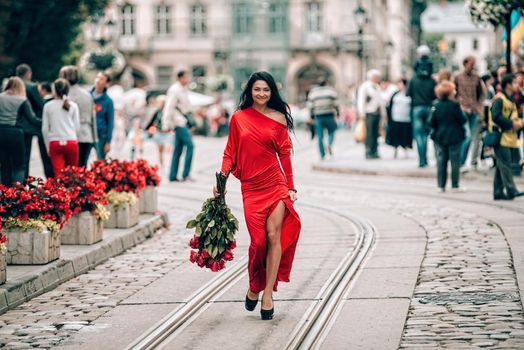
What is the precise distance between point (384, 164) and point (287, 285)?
14.3 meters

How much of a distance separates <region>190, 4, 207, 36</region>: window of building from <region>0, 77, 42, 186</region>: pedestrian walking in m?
59.4

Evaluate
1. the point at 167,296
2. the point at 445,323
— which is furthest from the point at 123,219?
the point at 445,323

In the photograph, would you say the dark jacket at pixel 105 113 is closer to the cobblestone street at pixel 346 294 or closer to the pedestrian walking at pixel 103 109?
the pedestrian walking at pixel 103 109

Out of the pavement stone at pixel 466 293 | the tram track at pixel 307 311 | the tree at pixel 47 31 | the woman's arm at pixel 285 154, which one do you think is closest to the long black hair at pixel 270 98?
the woman's arm at pixel 285 154

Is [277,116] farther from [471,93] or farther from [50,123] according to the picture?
[471,93]

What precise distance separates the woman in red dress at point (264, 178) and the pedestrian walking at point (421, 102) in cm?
1382

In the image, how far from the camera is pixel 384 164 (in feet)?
79.9

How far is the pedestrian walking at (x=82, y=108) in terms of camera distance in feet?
52.6

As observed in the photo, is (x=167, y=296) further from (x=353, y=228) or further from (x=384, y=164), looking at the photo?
(x=384, y=164)

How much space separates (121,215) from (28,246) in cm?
284

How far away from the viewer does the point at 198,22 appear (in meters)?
74.3

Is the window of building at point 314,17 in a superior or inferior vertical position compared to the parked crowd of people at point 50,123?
superior

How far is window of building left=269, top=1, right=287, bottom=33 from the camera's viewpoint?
238 feet

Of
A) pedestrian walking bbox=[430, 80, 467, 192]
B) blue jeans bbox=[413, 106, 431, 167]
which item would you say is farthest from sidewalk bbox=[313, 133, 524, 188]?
pedestrian walking bbox=[430, 80, 467, 192]
